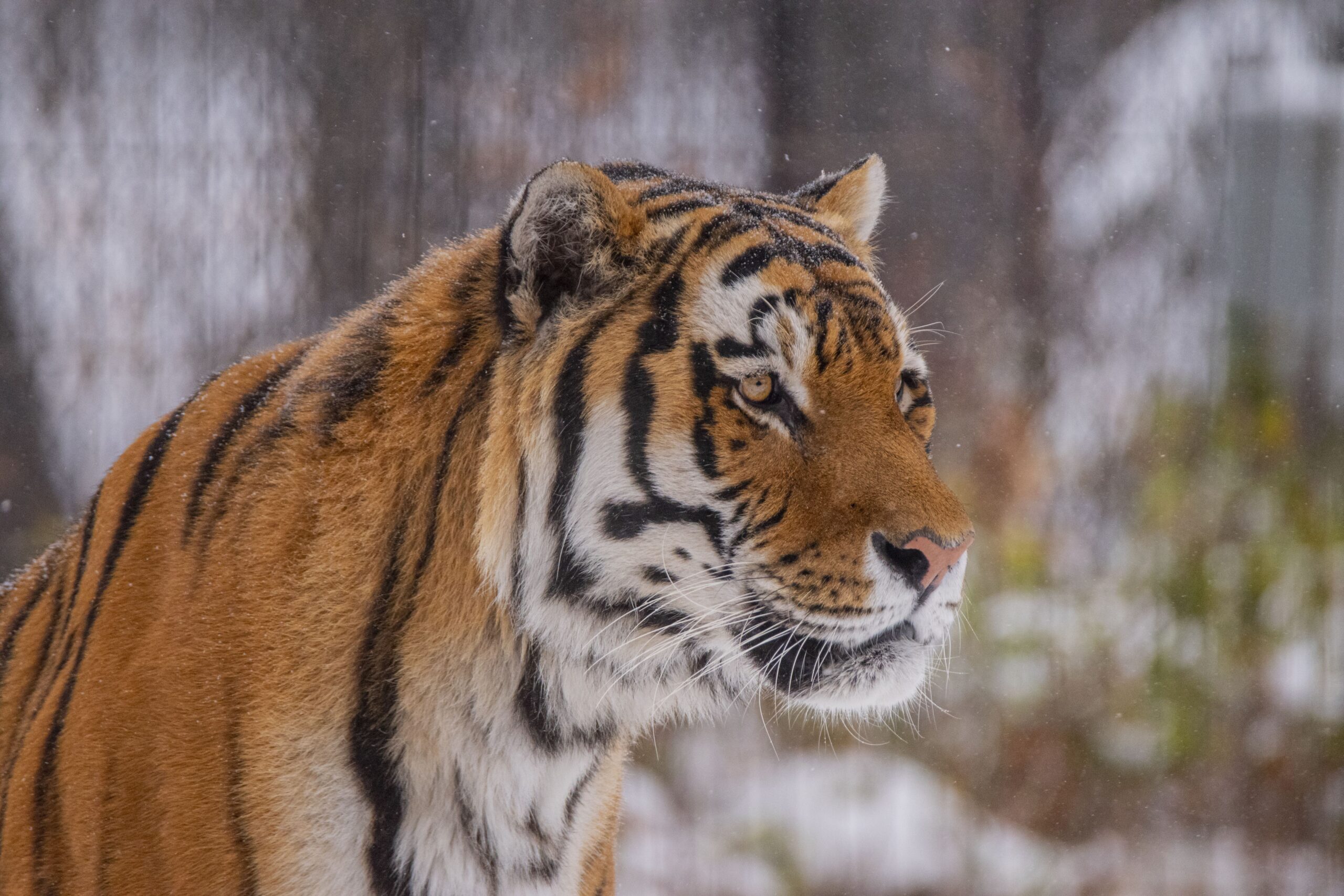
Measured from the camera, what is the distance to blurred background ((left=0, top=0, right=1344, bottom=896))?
3168 millimetres

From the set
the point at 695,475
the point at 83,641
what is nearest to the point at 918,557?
the point at 695,475

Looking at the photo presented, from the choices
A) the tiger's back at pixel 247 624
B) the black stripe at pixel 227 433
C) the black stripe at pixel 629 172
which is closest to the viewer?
the tiger's back at pixel 247 624

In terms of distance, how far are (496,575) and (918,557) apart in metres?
0.40

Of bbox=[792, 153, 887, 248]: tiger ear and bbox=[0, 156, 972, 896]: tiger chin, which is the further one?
bbox=[792, 153, 887, 248]: tiger ear

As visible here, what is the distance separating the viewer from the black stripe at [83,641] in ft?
3.64

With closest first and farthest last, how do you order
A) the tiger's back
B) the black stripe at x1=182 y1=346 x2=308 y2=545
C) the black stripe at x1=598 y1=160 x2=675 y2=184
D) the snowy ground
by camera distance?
the tiger's back, the black stripe at x1=182 y1=346 x2=308 y2=545, the black stripe at x1=598 y1=160 x2=675 y2=184, the snowy ground

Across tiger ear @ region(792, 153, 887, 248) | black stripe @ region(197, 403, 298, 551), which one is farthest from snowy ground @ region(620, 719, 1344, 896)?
black stripe @ region(197, 403, 298, 551)

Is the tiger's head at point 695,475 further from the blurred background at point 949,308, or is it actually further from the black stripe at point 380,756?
the blurred background at point 949,308

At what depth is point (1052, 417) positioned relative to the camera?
3332 mm

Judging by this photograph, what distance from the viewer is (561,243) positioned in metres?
1.13

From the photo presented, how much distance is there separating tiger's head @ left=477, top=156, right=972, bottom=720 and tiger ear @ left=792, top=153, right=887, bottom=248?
0.31 meters

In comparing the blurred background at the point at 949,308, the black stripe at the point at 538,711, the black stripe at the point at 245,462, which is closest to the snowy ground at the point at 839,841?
the blurred background at the point at 949,308

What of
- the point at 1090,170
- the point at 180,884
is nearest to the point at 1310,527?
Answer: the point at 1090,170

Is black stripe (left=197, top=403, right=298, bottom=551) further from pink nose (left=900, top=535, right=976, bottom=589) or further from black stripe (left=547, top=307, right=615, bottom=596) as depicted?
pink nose (left=900, top=535, right=976, bottom=589)
